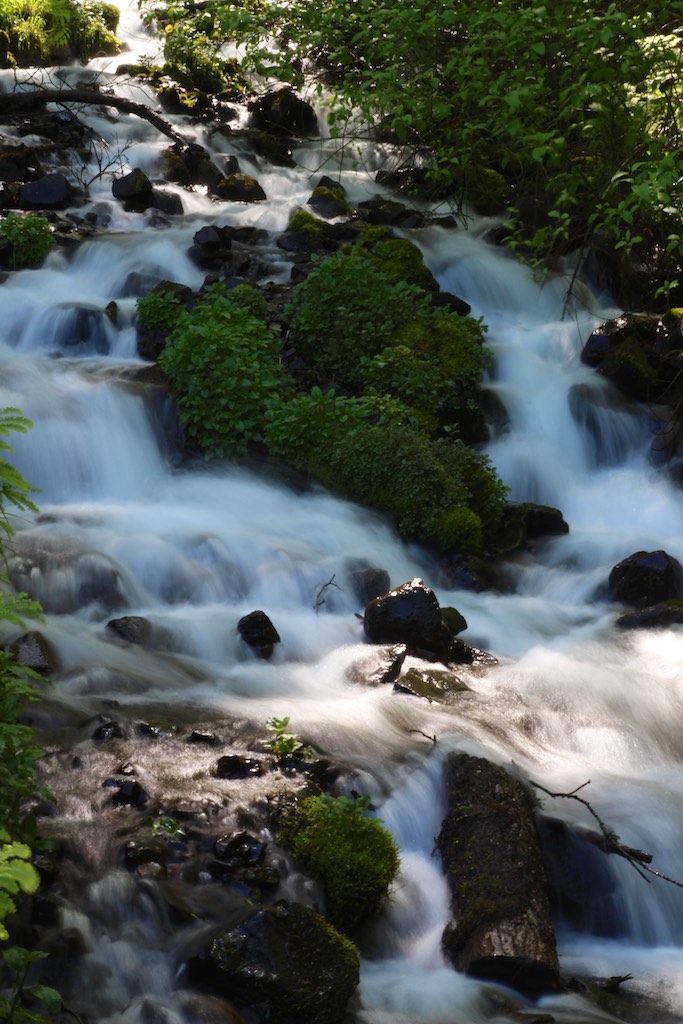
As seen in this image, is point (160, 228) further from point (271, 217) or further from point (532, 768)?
point (532, 768)

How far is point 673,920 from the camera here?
5512 mm

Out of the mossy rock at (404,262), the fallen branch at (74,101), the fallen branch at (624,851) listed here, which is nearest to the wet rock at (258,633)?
the fallen branch at (624,851)

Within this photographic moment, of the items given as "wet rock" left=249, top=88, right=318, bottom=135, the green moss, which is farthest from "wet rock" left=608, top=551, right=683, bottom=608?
"wet rock" left=249, top=88, right=318, bottom=135

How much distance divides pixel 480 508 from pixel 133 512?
3.12 m

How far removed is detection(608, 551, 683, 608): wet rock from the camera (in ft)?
30.3

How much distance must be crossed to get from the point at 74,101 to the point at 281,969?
14.0 m

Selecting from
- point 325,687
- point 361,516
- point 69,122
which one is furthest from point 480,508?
point 69,122

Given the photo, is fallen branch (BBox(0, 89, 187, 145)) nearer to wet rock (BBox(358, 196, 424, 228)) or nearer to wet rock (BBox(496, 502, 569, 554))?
wet rock (BBox(358, 196, 424, 228))

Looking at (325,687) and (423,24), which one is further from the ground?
(423,24)

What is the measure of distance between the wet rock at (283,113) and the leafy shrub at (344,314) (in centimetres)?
812

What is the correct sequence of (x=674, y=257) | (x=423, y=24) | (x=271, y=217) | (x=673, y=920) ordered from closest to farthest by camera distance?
(x=673, y=920) < (x=423, y=24) < (x=674, y=257) < (x=271, y=217)

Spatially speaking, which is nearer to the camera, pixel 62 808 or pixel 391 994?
pixel 391 994

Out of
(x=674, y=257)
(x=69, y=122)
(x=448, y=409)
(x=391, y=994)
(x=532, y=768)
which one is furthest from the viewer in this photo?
(x=69, y=122)

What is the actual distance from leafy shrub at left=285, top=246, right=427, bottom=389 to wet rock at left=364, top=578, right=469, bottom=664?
387 centimetres
